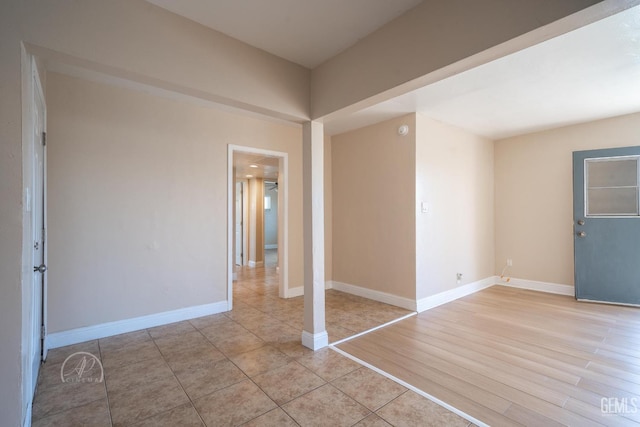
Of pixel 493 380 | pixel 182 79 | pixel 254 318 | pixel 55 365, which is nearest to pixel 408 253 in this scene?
pixel 493 380

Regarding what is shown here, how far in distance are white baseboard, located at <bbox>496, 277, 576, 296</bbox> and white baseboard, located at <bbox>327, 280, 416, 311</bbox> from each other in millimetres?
2521

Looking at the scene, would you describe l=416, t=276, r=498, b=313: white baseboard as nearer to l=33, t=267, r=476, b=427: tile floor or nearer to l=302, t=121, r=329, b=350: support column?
l=33, t=267, r=476, b=427: tile floor

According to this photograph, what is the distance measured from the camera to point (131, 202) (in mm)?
3209

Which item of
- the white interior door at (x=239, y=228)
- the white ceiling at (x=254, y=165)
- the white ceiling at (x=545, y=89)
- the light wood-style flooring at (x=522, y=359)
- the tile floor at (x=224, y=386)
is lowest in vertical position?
the light wood-style flooring at (x=522, y=359)

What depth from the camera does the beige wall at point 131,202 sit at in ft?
9.32

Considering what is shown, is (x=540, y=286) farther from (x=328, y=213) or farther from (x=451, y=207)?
(x=328, y=213)

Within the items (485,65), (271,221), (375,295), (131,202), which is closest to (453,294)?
(375,295)

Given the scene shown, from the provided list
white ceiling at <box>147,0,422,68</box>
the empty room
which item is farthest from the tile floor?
white ceiling at <box>147,0,422,68</box>

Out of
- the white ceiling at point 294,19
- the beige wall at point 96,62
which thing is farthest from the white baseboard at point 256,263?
the white ceiling at point 294,19

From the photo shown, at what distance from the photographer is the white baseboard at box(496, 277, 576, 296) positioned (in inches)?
180

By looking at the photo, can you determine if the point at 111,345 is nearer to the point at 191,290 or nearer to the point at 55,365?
the point at 55,365

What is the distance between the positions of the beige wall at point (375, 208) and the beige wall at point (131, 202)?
177 cm

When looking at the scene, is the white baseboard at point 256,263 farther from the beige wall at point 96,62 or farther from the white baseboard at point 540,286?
the beige wall at point 96,62

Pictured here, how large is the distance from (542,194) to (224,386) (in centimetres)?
543
